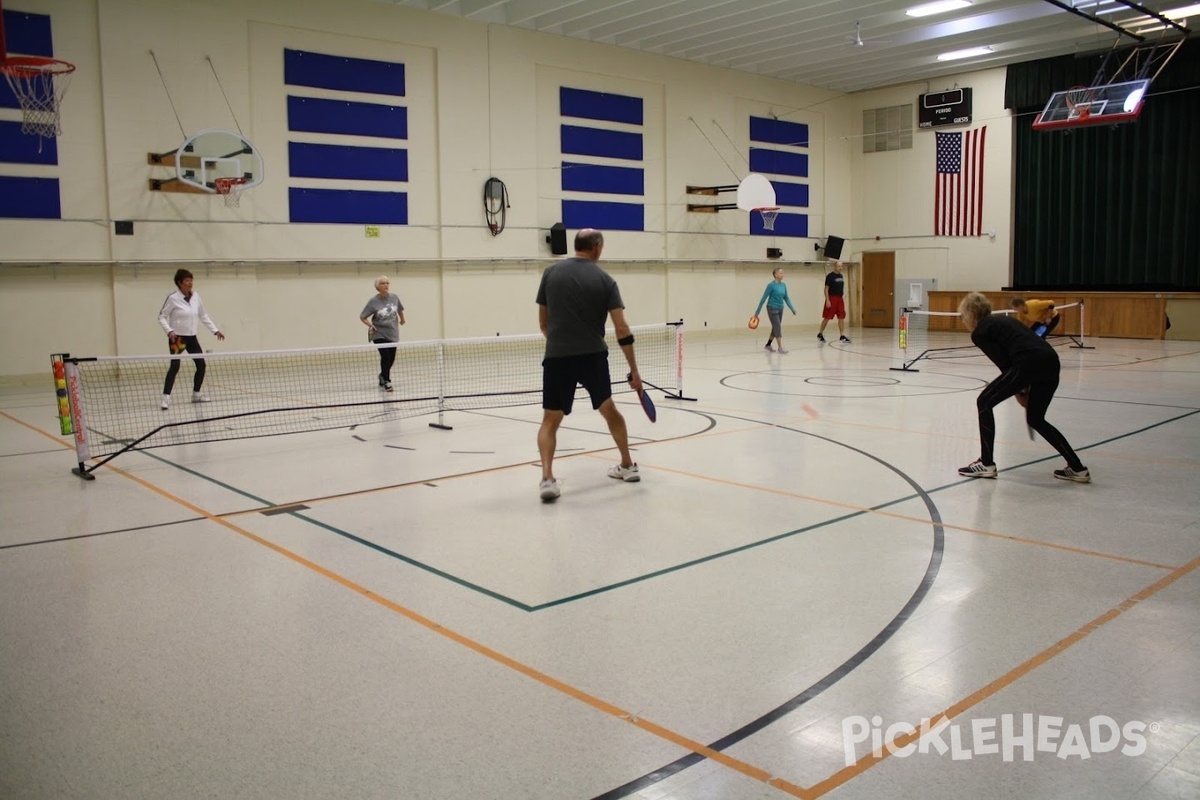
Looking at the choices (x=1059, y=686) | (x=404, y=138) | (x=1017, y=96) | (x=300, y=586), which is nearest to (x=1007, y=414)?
(x=1059, y=686)

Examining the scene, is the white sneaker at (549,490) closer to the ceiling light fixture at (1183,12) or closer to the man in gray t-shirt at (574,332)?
the man in gray t-shirt at (574,332)

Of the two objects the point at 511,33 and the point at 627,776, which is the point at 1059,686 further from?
the point at 511,33

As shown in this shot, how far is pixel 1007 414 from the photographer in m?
11.0

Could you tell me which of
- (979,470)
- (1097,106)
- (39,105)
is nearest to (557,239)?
(39,105)

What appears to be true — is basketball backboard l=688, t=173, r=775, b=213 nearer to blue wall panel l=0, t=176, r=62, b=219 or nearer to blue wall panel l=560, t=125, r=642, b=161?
blue wall panel l=560, t=125, r=642, b=161

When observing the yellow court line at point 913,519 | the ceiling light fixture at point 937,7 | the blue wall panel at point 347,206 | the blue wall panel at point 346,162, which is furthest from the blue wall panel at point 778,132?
the yellow court line at point 913,519

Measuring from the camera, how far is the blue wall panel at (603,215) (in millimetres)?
22781

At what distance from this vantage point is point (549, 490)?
691 centimetres

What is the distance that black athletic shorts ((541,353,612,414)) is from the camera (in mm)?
7000

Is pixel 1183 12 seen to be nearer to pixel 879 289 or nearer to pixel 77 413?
pixel 879 289

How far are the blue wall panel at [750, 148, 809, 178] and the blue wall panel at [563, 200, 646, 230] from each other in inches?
181

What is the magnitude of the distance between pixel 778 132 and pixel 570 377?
73.8 feet

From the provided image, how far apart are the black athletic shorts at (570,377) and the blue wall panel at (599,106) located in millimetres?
16783

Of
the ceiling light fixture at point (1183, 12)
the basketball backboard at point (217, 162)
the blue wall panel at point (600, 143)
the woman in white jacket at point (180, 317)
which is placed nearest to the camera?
the woman in white jacket at point (180, 317)
